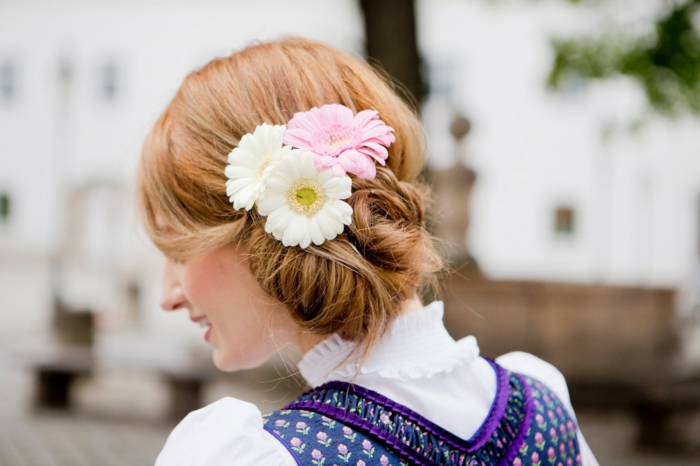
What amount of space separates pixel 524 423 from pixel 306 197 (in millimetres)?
548

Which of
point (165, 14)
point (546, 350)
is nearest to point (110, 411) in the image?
point (546, 350)

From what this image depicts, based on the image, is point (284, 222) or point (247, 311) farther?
point (247, 311)

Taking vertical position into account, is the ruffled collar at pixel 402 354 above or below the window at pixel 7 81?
above

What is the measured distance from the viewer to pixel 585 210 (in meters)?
21.9

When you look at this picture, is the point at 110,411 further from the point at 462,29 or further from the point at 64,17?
the point at 64,17

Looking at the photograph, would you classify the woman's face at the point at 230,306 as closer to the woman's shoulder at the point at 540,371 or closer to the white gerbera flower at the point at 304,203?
the white gerbera flower at the point at 304,203

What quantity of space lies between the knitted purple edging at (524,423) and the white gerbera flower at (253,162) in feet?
1.96

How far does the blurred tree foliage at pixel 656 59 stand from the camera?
25.3 ft

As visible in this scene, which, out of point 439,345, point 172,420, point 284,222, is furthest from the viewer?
point 172,420

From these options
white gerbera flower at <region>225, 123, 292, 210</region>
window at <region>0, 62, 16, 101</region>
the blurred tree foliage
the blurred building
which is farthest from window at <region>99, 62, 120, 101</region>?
white gerbera flower at <region>225, 123, 292, 210</region>

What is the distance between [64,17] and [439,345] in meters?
26.6

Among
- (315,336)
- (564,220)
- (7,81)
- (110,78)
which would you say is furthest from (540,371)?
(7,81)

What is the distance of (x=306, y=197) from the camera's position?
1.13 m

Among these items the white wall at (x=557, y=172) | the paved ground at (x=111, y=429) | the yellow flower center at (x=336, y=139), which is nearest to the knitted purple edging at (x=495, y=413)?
the yellow flower center at (x=336, y=139)
